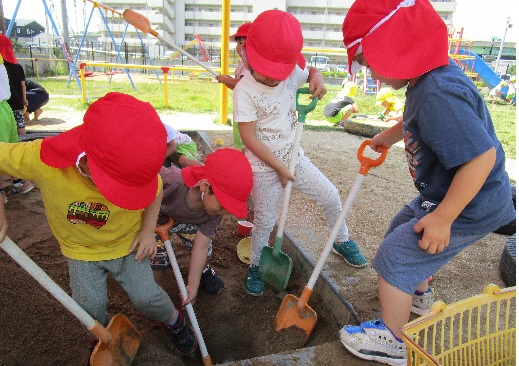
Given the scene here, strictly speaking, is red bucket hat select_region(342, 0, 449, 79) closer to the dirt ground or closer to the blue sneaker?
the blue sneaker

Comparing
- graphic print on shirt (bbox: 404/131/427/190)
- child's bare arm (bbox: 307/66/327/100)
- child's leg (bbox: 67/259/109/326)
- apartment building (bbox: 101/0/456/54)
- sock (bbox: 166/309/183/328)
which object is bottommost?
sock (bbox: 166/309/183/328)

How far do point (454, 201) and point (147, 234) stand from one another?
4.17ft

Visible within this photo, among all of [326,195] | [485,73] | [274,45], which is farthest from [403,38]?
[485,73]

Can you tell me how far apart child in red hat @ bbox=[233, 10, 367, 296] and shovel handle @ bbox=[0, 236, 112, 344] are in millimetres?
957

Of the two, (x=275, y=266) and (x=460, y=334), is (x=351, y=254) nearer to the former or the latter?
(x=275, y=266)

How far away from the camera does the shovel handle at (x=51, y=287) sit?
1.47 metres

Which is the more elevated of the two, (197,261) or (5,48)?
(5,48)

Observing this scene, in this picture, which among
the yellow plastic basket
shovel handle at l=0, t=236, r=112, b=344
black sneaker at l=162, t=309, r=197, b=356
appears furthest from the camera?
black sneaker at l=162, t=309, r=197, b=356

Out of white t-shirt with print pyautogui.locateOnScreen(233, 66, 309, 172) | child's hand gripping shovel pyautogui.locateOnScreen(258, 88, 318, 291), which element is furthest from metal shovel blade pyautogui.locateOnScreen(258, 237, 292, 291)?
white t-shirt with print pyautogui.locateOnScreen(233, 66, 309, 172)

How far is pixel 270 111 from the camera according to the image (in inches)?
87.1

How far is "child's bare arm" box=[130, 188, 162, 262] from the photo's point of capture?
69.2 inches

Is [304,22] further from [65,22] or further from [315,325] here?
[315,325]

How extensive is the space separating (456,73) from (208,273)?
1738 millimetres

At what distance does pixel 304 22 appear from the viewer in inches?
1857
